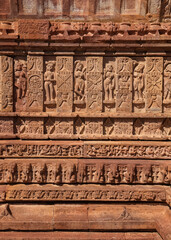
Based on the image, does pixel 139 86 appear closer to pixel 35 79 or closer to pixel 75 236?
pixel 35 79

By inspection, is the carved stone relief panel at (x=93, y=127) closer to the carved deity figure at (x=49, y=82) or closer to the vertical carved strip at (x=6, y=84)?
the carved deity figure at (x=49, y=82)

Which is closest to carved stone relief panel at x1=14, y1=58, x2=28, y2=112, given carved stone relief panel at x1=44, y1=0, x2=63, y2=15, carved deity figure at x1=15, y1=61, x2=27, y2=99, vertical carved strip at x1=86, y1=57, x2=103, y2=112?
carved deity figure at x1=15, y1=61, x2=27, y2=99

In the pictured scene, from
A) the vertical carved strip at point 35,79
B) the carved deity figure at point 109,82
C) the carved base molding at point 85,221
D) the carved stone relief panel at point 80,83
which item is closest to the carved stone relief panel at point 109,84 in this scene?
the carved deity figure at point 109,82

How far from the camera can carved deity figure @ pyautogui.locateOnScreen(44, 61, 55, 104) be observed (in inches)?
201

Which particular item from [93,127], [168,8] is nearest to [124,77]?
[93,127]

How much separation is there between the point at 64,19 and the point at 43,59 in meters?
0.96

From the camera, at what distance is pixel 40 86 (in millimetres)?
5105

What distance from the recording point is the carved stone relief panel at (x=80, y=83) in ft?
16.8

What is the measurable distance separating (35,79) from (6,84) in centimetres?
58

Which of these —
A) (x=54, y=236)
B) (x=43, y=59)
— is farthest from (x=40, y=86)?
(x=54, y=236)

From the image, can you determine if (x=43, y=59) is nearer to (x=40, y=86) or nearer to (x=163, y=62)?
(x=40, y=86)

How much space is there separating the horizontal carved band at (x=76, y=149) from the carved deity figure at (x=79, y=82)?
88cm

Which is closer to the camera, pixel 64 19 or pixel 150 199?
pixel 150 199

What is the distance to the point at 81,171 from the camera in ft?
16.4
